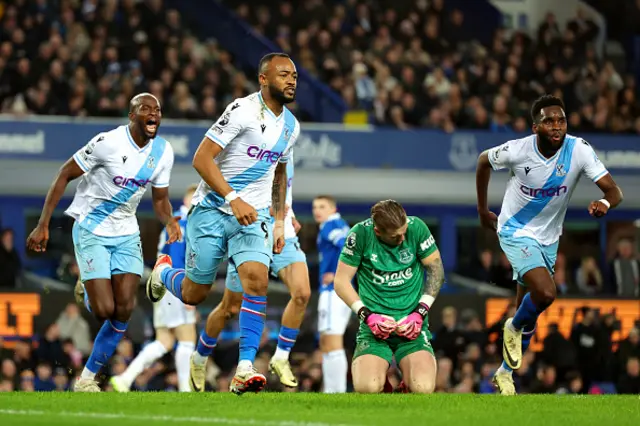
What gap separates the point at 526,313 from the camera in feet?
39.3

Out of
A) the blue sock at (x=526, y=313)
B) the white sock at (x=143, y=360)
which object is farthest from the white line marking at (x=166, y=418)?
the white sock at (x=143, y=360)

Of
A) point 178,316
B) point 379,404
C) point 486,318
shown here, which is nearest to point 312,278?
point 486,318

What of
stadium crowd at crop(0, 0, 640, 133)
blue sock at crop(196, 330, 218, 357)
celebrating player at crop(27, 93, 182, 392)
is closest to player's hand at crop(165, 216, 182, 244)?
celebrating player at crop(27, 93, 182, 392)

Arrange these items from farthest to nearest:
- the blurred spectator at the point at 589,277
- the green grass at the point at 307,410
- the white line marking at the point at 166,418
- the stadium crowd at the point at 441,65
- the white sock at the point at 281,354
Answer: the stadium crowd at the point at 441,65, the blurred spectator at the point at 589,277, the white sock at the point at 281,354, the green grass at the point at 307,410, the white line marking at the point at 166,418

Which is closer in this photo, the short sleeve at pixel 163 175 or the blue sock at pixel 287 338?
the short sleeve at pixel 163 175

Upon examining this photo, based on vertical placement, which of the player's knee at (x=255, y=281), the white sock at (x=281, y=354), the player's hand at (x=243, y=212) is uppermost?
the player's hand at (x=243, y=212)

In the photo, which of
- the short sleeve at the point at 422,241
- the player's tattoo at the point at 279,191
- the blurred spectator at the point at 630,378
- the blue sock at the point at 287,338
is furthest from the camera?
the blurred spectator at the point at 630,378

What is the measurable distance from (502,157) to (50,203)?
3.93 m

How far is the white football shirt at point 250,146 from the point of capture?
33.7 ft

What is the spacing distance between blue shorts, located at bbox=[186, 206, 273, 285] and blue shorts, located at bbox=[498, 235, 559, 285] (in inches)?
100

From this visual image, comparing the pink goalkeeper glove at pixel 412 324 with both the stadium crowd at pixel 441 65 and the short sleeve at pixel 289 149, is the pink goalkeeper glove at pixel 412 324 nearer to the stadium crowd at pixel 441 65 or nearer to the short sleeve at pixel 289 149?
the short sleeve at pixel 289 149

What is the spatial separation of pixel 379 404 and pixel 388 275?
193cm

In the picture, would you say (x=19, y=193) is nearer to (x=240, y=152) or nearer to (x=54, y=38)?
(x=54, y=38)

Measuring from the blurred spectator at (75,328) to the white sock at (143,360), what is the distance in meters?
3.04
